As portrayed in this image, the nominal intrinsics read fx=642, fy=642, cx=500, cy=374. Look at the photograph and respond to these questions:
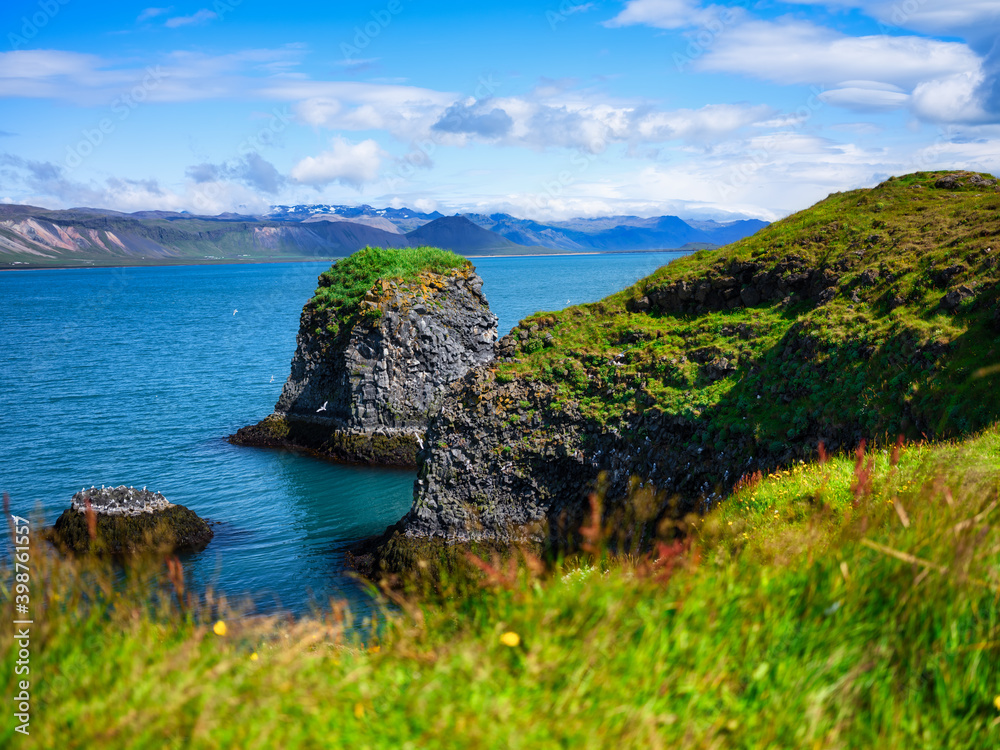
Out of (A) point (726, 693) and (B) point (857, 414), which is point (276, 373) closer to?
(B) point (857, 414)

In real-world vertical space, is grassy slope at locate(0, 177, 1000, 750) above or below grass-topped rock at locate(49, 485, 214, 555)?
above

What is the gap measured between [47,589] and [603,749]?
5.04 m

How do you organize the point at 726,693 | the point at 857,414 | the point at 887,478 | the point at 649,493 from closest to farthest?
the point at 726,693, the point at 887,478, the point at 857,414, the point at 649,493

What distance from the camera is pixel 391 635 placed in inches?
215

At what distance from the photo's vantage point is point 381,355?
38.5m

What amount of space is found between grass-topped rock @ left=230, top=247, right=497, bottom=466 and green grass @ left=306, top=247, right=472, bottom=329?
8cm

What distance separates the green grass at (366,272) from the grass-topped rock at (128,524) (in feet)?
58.9

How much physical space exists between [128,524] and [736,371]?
977 inches

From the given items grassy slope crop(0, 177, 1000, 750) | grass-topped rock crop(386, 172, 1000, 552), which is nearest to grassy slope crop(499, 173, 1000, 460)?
grass-topped rock crop(386, 172, 1000, 552)

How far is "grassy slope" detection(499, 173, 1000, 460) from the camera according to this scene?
17969 mm

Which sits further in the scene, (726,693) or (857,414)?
(857,414)

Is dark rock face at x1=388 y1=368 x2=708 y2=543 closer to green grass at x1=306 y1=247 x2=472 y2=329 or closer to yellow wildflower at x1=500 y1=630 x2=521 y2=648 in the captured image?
yellow wildflower at x1=500 y1=630 x2=521 y2=648

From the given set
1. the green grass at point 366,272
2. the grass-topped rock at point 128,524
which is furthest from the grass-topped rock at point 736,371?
the green grass at point 366,272

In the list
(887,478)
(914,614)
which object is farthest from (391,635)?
(887,478)
